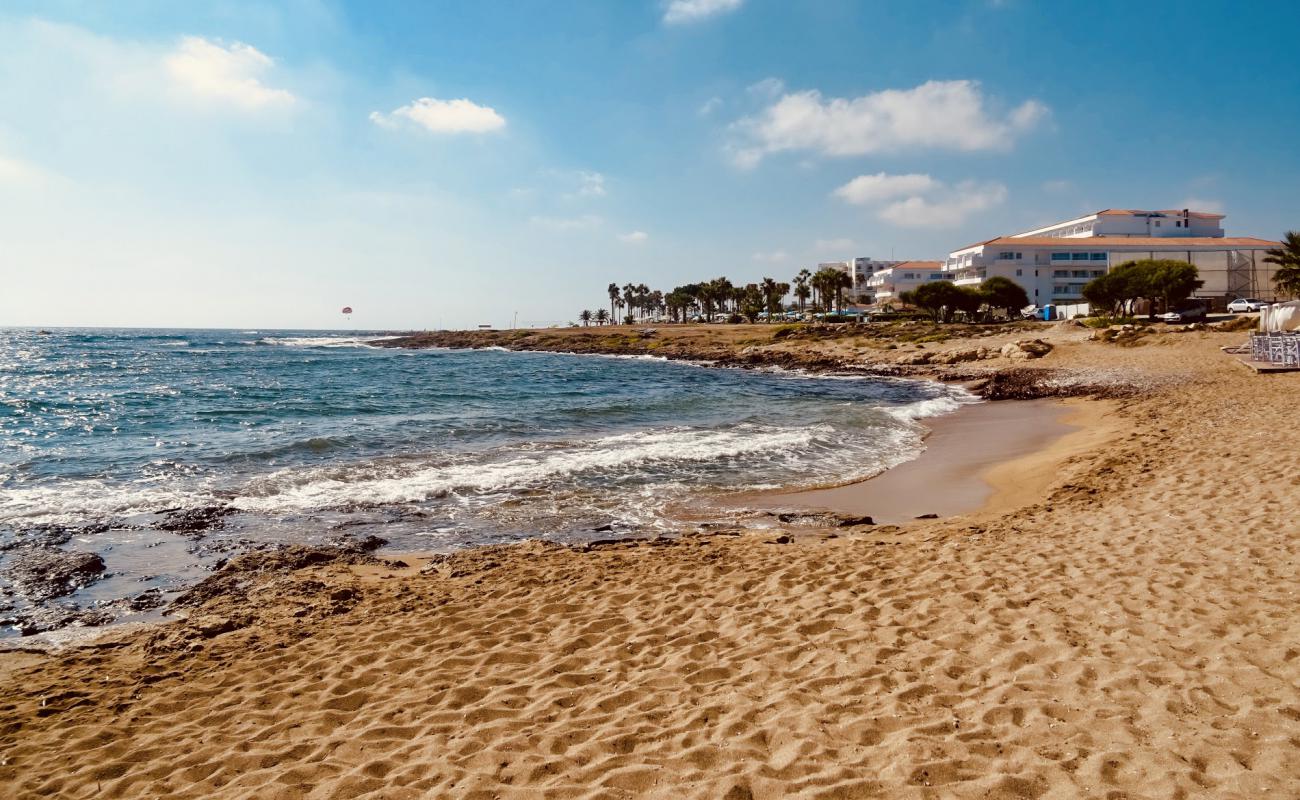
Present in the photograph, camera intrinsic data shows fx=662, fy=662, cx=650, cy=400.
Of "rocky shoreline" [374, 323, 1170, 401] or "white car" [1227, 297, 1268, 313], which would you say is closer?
"rocky shoreline" [374, 323, 1170, 401]

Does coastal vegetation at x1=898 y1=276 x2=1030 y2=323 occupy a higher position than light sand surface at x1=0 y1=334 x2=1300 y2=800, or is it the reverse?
coastal vegetation at x1=898 y1=276 x2=1030 y2=323

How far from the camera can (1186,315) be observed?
56.9 metres

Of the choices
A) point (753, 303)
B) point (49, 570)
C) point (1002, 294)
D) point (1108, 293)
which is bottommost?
point (49, 570)

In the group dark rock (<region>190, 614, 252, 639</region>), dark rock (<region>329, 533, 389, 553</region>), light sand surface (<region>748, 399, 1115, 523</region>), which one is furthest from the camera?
light sand surface (<region>748, 399, 1115, 523</region>)

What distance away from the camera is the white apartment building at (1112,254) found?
73.6 m

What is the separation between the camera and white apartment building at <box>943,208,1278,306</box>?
7356cm

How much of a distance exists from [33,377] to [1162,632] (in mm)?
67031

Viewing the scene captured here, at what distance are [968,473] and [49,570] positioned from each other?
1718 cm

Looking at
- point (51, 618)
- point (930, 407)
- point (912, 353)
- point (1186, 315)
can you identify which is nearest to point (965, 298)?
point (1186, 315)

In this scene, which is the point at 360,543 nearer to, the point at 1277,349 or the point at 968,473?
the point at 968,473

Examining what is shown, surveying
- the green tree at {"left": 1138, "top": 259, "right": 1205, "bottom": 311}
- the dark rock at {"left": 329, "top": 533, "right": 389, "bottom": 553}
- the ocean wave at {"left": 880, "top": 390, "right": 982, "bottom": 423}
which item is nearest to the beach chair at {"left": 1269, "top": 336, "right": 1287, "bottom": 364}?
the ocean wave at {"left": 880, "top": 390, "right": 982, "bottom": 423}

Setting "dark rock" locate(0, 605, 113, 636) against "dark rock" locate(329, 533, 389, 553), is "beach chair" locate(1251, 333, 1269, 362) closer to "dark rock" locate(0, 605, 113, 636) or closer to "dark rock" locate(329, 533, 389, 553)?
"dark rock" locate(329, 533, 389, 553)

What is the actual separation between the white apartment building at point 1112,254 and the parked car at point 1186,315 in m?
14.4

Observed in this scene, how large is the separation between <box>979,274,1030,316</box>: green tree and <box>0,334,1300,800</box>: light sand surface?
7572 cm
